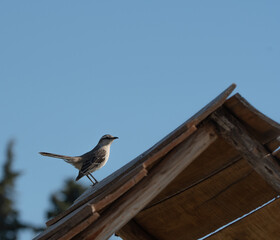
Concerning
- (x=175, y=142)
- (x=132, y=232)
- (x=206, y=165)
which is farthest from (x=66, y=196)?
(x=175, y=142)

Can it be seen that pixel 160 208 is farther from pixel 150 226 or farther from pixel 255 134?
pixel 255 134

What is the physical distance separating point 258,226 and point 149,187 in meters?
1.71

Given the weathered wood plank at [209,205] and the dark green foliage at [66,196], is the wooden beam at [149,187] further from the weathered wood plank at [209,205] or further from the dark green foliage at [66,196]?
the dark green foliage at [66,196]

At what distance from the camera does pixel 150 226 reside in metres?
6.85

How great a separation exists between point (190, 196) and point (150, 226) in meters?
0.66

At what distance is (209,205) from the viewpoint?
6512 mm

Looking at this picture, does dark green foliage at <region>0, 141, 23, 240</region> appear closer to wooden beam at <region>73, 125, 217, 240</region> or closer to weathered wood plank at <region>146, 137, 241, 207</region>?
weathered wood plank at <region>146, 137, 241, 207</region>

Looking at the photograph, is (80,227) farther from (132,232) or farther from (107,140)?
(107,140)

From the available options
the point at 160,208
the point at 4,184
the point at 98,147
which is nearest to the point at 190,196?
the point at 160,208

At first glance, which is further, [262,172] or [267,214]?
[267,214]

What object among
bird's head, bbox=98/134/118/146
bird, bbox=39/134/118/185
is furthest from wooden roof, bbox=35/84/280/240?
bird's head, bbox=98/134/118/146

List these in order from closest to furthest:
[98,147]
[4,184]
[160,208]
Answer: [160,208] < [98,147] < [4,184]

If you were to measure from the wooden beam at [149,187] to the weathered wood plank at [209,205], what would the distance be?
0.83 metres

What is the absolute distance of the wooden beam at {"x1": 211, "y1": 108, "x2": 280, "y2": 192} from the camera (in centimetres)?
559
